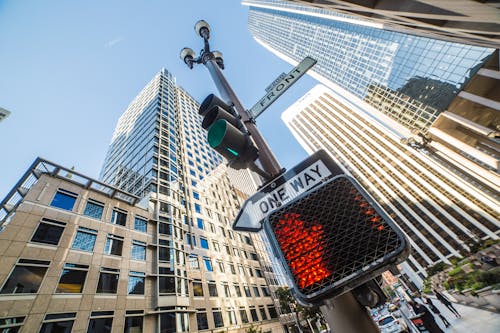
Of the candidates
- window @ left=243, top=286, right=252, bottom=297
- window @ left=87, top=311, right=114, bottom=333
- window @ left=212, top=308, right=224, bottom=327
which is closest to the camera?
window @ left=87, top=311, right=114, bottom=333

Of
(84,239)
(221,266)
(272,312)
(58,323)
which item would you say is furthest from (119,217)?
(272,312)

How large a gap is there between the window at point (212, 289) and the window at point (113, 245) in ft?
32.9

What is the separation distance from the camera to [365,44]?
2196 inches

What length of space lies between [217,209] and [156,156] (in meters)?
12.9

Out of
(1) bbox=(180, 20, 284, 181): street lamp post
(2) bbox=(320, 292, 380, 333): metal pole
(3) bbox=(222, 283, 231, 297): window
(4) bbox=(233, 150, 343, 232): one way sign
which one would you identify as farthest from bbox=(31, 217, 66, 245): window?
(2) bbox=(320, 292, 380, 333): metal pole

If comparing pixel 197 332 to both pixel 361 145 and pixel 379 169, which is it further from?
pixel 361 145

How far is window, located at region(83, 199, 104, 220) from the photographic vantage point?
17141 mm

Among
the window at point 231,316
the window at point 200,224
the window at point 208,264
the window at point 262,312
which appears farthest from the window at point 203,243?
the window at point 262,312

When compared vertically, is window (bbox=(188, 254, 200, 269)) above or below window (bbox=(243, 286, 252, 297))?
above

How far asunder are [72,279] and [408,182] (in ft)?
261

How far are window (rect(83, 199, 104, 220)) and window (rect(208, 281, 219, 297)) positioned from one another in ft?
42.4

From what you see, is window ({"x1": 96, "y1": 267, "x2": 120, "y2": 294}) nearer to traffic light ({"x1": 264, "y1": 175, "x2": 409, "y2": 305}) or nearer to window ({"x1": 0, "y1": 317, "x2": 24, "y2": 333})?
window ({"x1": 0, "y1": 317, "x2": 24, "y2": 333})

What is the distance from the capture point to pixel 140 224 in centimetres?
2009

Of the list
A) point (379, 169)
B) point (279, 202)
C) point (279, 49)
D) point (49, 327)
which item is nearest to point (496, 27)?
point (279, 202)
